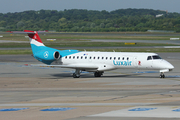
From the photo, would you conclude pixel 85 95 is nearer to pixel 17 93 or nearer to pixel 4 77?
pixel 17 93

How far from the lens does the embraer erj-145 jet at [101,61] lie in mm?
32938

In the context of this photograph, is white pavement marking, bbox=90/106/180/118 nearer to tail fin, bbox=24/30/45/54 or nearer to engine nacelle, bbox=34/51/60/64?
engine nacelle, bbox=34/51/60/64

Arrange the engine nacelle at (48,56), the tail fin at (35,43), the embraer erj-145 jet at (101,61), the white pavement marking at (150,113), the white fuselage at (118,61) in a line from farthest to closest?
the tail fin at (35,43), the engine nacelle at (48,56), the embraer erj-145 jet at (101,61), the white fuselage at (118,61), the white pavement marking at (150,113)

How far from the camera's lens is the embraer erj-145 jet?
32938 mm

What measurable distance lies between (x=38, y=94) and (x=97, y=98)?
4674 mm

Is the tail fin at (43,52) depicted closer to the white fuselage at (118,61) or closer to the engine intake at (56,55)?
the engine intake at (56,55)

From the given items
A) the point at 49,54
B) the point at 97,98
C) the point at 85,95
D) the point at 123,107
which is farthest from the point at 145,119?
the point at 49,54

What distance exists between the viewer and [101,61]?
112 ft

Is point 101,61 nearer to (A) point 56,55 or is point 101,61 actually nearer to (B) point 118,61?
(B) point 118,61

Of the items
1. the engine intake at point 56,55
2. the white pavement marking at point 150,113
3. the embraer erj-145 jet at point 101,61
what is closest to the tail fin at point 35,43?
the embraer erj-145 jet at point 101,61

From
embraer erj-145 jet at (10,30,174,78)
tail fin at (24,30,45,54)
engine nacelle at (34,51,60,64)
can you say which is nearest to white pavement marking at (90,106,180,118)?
embraer erj-145 jet at (10,30,174,78)

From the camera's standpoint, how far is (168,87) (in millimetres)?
26766

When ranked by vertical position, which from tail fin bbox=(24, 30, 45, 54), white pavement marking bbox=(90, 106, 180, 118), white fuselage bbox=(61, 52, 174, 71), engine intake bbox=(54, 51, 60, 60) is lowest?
white pavement marking bbox=(90, 106, 180, 118)

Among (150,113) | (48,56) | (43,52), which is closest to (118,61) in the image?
(48,56)
